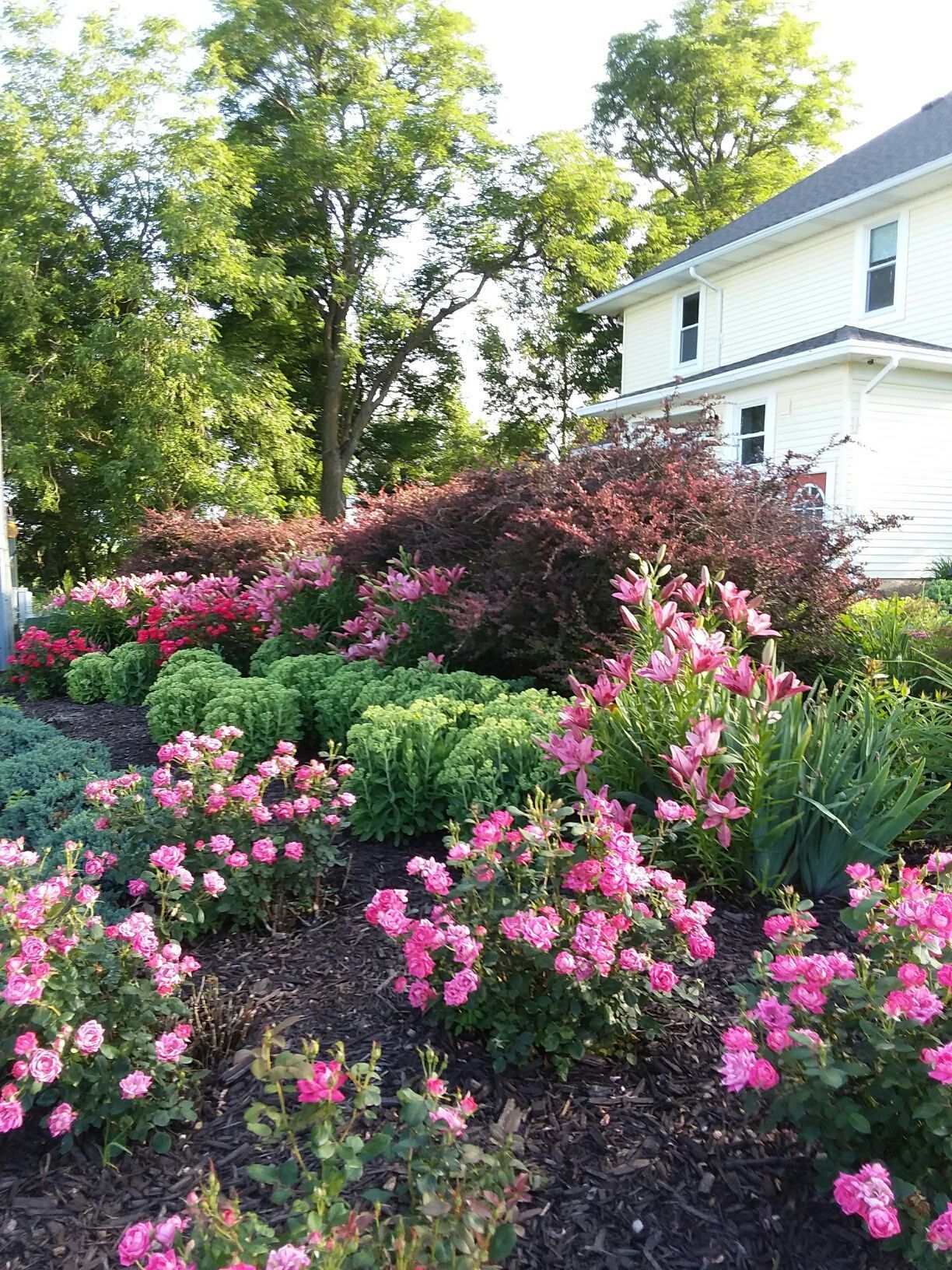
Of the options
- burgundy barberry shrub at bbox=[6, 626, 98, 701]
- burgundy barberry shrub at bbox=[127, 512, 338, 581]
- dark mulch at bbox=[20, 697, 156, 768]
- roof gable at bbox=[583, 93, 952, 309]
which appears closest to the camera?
dark mulch at bbox=[20, 697, 156, 768]

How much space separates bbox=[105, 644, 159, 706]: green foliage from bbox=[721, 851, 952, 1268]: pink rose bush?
19.3 feet

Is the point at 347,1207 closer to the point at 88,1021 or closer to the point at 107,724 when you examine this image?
the point at 88,1021

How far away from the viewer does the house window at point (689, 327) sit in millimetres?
18281

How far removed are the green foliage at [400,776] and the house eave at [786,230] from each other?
504 inches

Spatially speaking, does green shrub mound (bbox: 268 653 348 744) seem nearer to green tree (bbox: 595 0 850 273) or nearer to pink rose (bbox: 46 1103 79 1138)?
pink rose (bbox: 46 1103 79 1138)

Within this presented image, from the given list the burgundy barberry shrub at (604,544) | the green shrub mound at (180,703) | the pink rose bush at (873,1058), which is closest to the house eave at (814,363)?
the burgundy barberry shrub at (604,544)

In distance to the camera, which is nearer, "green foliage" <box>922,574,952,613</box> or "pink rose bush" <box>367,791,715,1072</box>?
"pink rose bush" <box>367,791,715,1072</box>

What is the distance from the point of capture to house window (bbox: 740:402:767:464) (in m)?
14.8

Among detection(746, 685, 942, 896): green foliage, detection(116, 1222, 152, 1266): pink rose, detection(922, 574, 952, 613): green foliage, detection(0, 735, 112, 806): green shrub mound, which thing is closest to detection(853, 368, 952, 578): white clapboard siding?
detection(922, 574, 952, 613): green foliage

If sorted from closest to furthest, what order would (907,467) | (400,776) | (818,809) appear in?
(818,809), (400,776), (907,467)

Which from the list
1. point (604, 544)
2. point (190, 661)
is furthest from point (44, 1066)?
point (190, 661)

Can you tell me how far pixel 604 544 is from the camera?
14.2 feet

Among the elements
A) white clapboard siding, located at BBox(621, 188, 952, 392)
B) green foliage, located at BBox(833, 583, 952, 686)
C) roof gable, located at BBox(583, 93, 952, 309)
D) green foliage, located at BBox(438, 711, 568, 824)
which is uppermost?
roof gable, located at BBox(583, 93, 952, 309)

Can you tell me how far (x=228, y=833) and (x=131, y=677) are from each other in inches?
170
